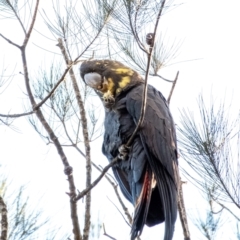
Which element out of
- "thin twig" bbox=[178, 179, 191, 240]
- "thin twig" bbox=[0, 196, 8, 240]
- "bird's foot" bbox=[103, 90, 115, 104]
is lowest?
"thin twig" bbox=[178, 179, 191, 240]

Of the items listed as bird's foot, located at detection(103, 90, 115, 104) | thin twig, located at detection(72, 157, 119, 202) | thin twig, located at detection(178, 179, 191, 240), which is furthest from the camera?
bird's foot, located at detection(103, 90, 115, 104)

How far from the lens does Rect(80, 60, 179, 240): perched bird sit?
221 cm

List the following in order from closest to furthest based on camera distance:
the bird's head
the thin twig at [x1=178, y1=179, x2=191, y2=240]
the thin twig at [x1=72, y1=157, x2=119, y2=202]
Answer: the thin twig at [x1=72, y1=157, x2=119, y2=202], the thin twig at [x1=178, y1=179, x2=191, y2=240], the bird's head

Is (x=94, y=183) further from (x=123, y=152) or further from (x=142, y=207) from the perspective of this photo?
(x=123, y=152)

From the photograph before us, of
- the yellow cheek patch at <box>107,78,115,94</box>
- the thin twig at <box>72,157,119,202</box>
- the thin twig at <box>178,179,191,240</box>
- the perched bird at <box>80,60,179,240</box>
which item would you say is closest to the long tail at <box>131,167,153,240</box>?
the perched bird at <box>80,60,179,240</box>

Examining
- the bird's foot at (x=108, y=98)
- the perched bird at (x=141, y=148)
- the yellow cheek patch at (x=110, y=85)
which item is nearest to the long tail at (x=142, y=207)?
the perched bird at (x=141, y=148)

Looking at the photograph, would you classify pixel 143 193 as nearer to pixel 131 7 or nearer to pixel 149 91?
pixel 149 91

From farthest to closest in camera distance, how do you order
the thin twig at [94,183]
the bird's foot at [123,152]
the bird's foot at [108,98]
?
the bird's foot at [108,98] → the bird's foot at [123,152] → the thin twig at [94,183]

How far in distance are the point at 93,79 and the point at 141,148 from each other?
1.81 feet

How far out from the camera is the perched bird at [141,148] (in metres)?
2.21

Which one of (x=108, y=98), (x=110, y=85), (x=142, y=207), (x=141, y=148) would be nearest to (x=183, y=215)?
(x=142, y=207)

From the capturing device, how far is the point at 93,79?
9.02 ft

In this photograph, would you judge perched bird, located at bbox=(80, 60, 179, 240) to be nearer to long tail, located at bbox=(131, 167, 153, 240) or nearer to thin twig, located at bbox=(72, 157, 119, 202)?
long tail, located at bbox=(131, 167, 153, 240)

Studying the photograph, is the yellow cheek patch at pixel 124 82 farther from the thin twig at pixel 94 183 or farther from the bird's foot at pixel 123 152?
the thin twig at pixel 94 183
